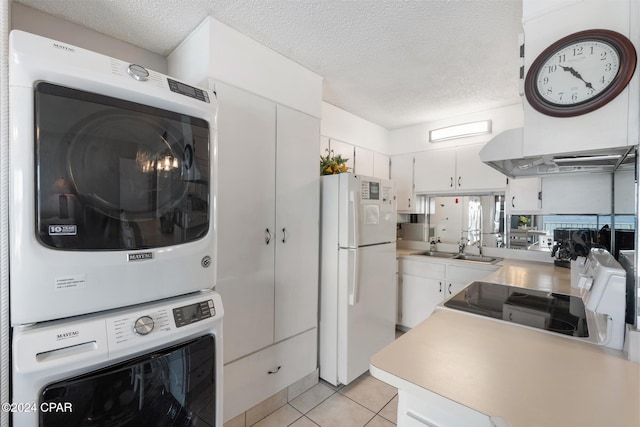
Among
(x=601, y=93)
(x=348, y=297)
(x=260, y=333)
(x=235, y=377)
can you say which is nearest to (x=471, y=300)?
(x=348, y=297)

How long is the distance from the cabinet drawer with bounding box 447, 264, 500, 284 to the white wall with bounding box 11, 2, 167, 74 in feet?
10.5

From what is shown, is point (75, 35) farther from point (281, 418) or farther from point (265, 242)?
point (281, 418)

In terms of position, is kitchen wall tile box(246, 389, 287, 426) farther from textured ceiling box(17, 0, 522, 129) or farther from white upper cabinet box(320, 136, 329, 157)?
textured ceiling box(17, 0, 522, 129)

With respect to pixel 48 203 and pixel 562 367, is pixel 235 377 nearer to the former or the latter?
pixel 48 203

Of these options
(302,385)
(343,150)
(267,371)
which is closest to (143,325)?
(267,371)

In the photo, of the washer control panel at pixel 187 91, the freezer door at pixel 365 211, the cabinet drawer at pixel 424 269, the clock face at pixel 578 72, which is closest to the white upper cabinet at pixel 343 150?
→ the freezer door at pixel 365 211

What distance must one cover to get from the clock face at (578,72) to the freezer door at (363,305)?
152 centimetres

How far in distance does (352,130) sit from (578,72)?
2.33 metres

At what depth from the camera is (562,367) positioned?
36.7 inches

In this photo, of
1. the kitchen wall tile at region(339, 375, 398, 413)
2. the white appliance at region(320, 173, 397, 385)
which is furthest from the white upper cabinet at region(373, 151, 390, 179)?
the kitchen wall tile at region(339, 375, 398, 413)

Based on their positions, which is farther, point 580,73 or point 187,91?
point 187,91

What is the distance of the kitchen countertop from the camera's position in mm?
732

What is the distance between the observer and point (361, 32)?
5.92 feet

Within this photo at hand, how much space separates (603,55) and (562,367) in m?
1.09
